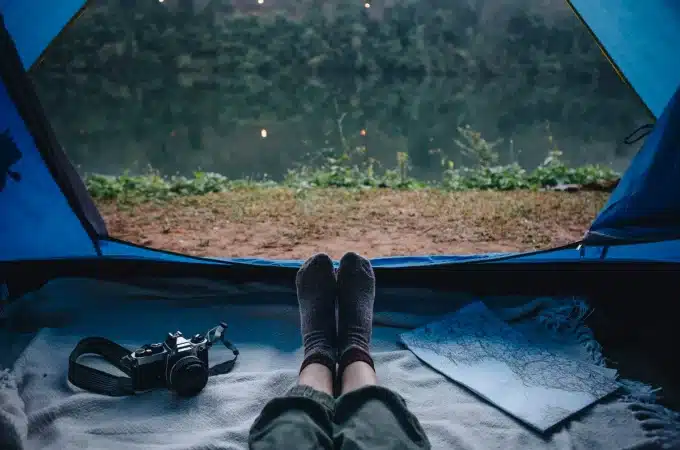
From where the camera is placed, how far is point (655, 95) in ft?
4.88

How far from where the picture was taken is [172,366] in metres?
1.14

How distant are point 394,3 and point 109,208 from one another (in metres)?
3.77

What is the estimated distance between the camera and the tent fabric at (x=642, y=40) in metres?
1.38

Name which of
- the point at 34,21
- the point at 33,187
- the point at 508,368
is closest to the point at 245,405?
the point at 508,368

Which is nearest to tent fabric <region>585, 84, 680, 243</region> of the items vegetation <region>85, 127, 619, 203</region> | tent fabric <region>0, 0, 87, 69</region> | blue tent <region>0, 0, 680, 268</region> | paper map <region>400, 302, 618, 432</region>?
blue tent <region>0, 0, 680, 268</region>

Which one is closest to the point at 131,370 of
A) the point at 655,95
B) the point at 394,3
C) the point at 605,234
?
the point at 605,234

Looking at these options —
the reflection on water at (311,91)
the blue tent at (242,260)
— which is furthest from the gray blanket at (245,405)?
the reflection on water at (311,91)

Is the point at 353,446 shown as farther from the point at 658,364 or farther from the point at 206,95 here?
the point at 206,95

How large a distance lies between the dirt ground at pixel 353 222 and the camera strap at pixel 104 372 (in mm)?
1373

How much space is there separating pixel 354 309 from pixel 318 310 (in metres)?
0.09

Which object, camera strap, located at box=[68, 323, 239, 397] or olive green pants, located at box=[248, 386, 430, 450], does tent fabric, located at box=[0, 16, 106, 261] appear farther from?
olive green pants, located at box=[248, 386, 430, 450]

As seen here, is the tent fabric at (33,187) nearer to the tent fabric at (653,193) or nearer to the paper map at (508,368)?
the paper map at (508,368)

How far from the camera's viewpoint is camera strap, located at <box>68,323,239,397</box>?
3.82 feet

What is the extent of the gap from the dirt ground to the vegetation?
16 centimetres
